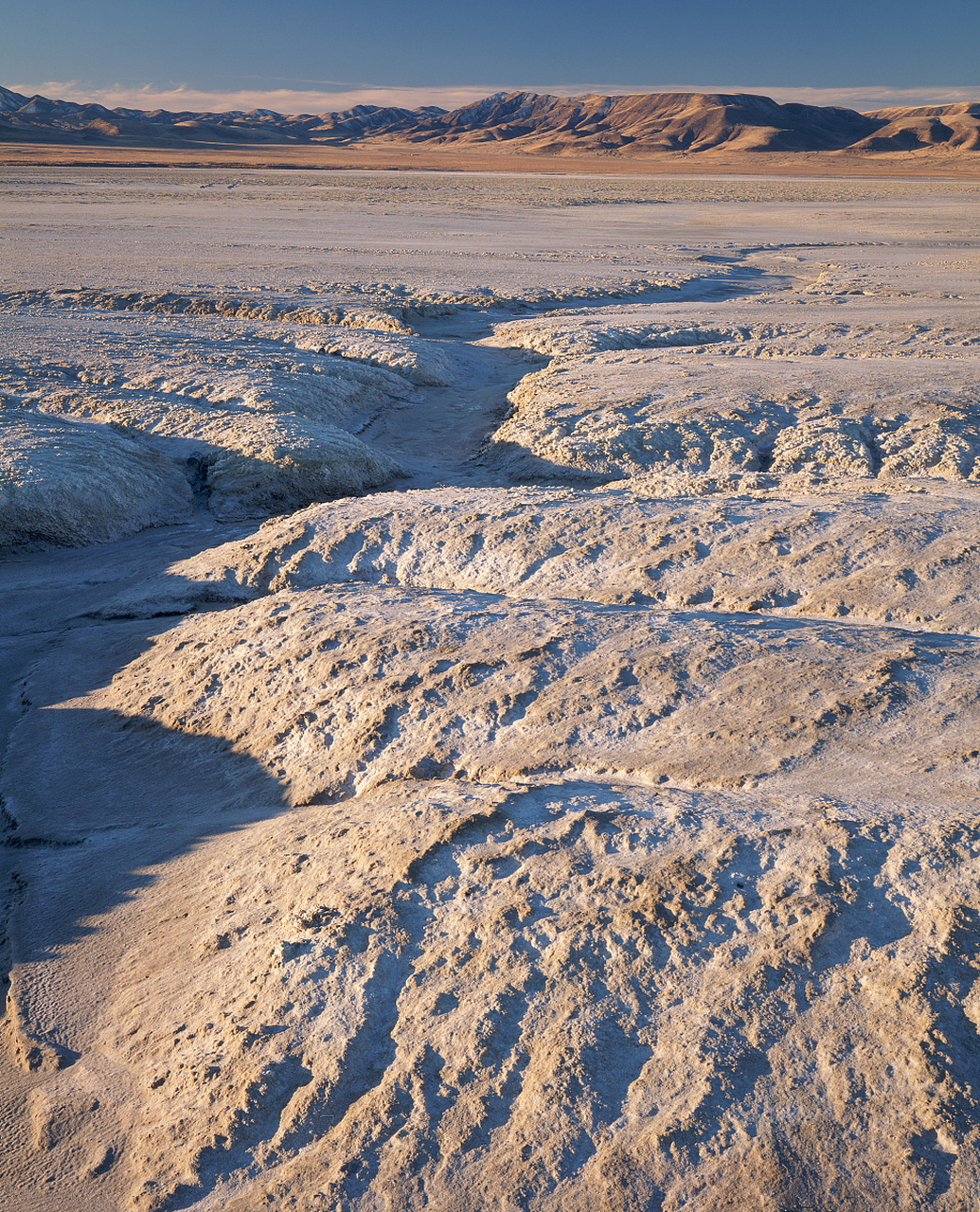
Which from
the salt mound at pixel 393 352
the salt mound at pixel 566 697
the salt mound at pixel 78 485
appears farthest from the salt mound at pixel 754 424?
the salt mound at pixel 566 697

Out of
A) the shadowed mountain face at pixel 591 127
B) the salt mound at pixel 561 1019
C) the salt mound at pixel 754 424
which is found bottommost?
the salt mound at pixel 561 1019

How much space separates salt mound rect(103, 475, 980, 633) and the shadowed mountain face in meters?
76.2

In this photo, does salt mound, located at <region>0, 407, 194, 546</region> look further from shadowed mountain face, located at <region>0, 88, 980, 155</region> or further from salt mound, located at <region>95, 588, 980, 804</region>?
shadowed mountain face, located at <region>0, 88, 980, 155</region>

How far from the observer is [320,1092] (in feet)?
6.68

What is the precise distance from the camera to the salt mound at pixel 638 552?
3.99 meters

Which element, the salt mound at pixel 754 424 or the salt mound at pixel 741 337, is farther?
the salt mound at pixel 741 337

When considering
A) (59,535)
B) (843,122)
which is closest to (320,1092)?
(59,535)

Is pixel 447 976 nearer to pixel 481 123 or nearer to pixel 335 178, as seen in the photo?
pixel 335 178

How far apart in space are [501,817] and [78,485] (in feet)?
16.1

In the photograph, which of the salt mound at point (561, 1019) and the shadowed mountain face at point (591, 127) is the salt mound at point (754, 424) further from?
the shadowed mountain face at point (591, 127)

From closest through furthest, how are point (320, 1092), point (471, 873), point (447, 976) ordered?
1. point (320, 1092)
2. point (447, 976)
3. point (471, 873)

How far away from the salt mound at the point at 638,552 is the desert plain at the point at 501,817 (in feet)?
0.08

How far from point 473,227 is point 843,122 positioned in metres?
101

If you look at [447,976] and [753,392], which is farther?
[753,392]
